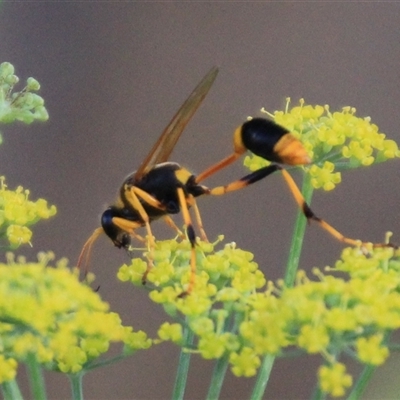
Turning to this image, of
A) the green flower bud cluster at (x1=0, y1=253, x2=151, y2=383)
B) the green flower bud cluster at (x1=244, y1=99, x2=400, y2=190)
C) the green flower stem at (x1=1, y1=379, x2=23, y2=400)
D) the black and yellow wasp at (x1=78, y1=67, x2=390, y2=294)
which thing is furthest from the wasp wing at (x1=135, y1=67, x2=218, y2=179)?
the green flower stem at (x1=1, y1=379, x2=23, y2=400)

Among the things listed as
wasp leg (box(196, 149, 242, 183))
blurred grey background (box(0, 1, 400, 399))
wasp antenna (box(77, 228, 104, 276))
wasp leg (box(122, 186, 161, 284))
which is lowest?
wasp antenna (box(77, 228, 104, 276))

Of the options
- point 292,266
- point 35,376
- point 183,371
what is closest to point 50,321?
point 35,376

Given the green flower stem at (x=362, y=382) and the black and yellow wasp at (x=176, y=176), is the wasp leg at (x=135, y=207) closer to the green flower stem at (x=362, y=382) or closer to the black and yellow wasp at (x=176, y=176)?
the black and yellow wasp at (x=176, y=176)

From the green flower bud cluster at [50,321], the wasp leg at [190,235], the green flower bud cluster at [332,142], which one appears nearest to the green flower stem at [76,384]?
the green flower bud cluster at [50,321]

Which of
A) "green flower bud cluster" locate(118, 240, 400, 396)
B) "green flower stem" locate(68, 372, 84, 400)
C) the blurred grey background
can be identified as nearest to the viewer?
"green flower bud cluster" locate(118, 240, 400, 396)

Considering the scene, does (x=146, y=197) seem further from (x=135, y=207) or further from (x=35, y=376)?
(x=35, y=376)

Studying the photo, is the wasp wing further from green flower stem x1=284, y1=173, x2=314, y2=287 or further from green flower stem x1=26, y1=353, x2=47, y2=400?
green flower stem x1=26, y1=353, x2=47, y2=400
